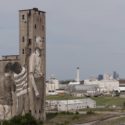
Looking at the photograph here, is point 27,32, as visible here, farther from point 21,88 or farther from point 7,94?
point 7,94

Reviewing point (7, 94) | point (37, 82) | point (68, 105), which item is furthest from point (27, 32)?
point (68, 105)

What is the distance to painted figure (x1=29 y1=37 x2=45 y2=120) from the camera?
169ft

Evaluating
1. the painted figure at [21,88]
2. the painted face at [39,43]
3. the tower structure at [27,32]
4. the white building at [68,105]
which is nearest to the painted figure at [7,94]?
the painted figure at [21,88]

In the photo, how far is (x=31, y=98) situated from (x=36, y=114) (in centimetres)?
215

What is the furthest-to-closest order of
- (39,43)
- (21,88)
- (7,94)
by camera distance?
(39,43), (21,88), (7,94)

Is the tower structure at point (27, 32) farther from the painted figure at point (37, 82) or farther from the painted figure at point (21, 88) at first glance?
the painted figure at point (21, 88)

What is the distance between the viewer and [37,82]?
5250 centimetres

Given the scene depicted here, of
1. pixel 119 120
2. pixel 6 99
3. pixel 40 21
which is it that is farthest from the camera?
pixel 119 120

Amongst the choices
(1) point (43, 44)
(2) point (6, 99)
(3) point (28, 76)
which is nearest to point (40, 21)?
(1) point (43, 44)

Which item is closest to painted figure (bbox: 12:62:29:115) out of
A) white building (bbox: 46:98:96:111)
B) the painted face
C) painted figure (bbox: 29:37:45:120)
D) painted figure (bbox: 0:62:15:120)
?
painted figure (bbox: 0:62:15:120)

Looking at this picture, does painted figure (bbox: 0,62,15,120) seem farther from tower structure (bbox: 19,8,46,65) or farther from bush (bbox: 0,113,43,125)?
tower structure (bbox: 19,8,46,65)

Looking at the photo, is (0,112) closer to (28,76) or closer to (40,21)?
(28,76)

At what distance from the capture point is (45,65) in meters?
54.0

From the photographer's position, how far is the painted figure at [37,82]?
51656 millimetres
